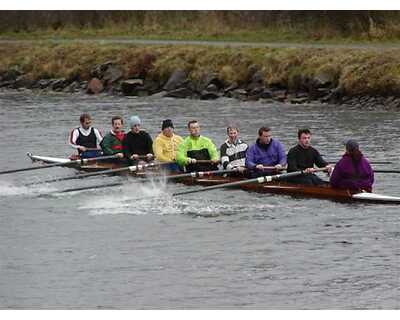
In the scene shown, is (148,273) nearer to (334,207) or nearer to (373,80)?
(334,207)

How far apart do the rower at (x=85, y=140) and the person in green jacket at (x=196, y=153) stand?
3172mm

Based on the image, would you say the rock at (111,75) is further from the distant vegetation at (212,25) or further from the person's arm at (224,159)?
the person's arm at (224,159)

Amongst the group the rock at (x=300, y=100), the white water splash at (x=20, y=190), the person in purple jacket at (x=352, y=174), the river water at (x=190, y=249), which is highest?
the rock at (x=300, y=100)

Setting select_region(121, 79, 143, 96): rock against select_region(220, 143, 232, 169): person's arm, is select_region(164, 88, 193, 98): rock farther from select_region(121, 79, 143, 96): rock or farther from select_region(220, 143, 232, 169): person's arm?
select_region(220, 143, 232, 169): person's arm

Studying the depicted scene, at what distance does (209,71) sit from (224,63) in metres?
0.68

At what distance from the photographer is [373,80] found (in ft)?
122

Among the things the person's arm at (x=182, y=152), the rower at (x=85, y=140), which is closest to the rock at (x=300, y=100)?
the rower at (x=85, y=140)

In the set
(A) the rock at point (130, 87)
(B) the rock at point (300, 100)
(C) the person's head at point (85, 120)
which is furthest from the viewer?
(A) the rock at point (130, 87)

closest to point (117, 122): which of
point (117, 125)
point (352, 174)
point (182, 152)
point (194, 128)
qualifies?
point (117, 125)

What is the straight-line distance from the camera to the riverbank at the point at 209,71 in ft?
124

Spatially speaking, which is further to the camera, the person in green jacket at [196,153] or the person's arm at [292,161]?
the person in green jacket at [196,153]

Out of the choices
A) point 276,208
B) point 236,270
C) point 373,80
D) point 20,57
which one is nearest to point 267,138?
point 276,208

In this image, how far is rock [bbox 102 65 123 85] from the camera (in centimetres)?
4722

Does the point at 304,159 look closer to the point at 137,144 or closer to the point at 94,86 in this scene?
the point at 137,144
